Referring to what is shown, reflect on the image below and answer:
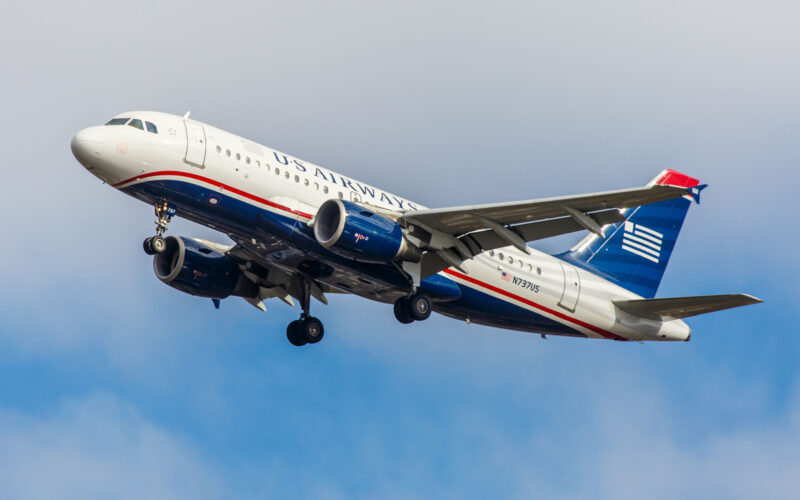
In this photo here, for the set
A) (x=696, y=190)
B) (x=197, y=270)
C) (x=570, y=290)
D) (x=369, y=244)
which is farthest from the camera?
(x=197, y=270)

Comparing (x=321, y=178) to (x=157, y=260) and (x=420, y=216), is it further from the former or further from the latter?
(x=157, y=260)

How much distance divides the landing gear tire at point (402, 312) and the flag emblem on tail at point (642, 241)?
34.5 ft

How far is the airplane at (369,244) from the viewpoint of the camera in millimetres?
32969

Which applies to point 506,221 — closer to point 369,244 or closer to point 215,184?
point 369,244

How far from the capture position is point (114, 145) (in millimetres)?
32438

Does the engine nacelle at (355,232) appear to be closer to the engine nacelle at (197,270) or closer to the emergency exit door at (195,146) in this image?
the emergency exit door at (195,146)

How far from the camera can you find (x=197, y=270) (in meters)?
39.5

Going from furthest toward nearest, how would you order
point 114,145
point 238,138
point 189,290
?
1. point 189,290
2. point 238,138
3. point 114,145

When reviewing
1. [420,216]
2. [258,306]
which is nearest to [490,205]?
[420,216]

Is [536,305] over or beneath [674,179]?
beneath

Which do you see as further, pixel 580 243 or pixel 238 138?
pixel 580 243

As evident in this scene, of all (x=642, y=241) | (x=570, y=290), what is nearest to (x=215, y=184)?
(x=570, y=290)

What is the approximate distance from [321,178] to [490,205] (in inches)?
218

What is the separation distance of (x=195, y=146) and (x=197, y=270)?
7.37m
